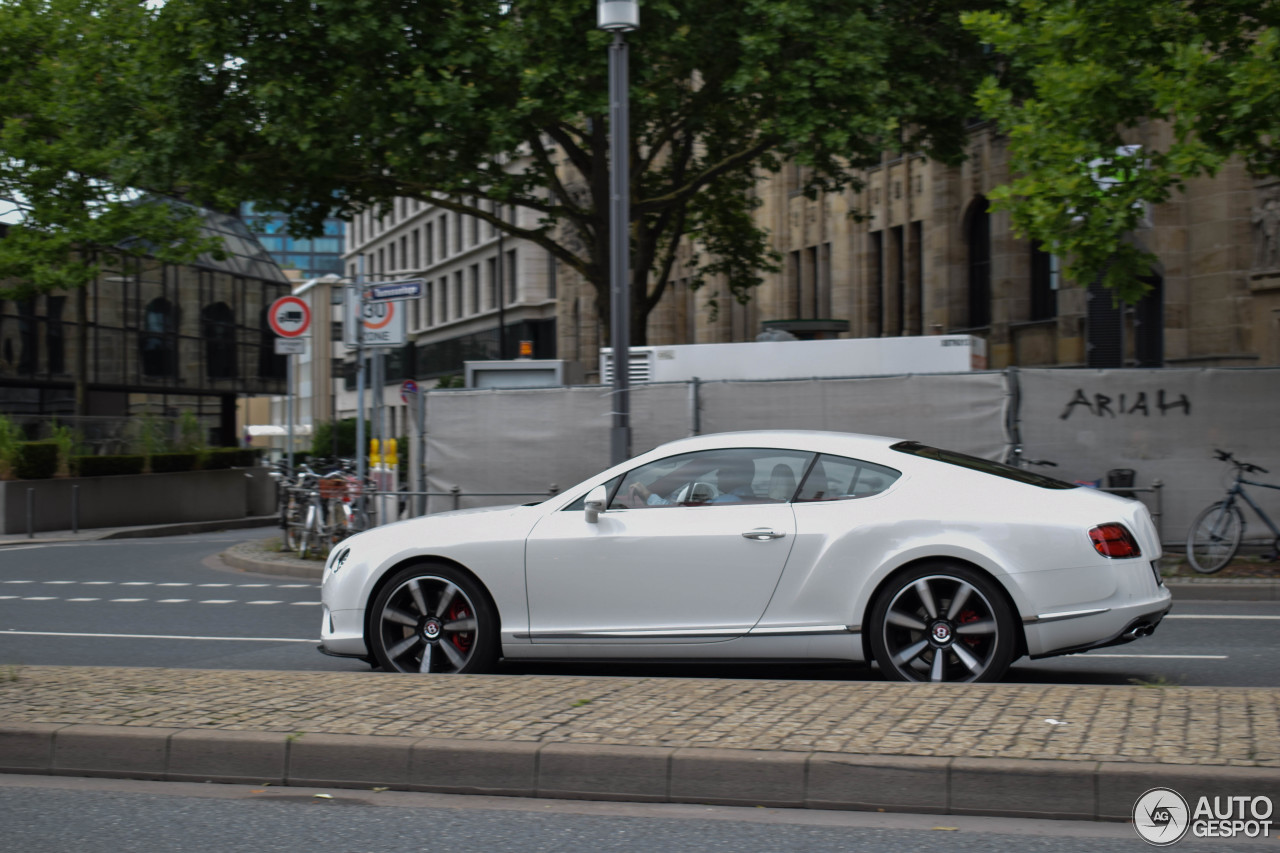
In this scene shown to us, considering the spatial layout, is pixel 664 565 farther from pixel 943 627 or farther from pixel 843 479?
pixel 943 627

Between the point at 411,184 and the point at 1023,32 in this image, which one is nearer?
the point at 1023,32

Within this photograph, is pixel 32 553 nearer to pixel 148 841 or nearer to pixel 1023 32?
pixel 1023 32

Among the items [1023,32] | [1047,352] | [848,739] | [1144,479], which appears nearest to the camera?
[848,739]

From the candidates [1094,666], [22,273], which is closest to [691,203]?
[22,273]

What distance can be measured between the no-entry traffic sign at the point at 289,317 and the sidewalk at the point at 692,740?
13.1 metres

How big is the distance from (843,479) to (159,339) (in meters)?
41.1

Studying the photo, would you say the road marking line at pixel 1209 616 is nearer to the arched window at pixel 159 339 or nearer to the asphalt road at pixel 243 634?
the asphalt road at pixel 243 634

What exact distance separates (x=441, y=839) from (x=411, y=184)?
1955 cm

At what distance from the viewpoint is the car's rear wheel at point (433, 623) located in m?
7.91

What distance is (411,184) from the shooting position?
23.5 m

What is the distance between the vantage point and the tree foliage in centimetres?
2922

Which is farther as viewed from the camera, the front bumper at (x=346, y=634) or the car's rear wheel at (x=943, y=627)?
the front bumper at (x=346, y=634)

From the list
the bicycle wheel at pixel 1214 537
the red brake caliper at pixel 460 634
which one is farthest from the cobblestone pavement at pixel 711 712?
the bicycle wheel at pixel 1214 537

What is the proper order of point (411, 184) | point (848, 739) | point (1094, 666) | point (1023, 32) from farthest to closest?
point (411, 184) → point (1023, 32) → point (1094, 666) → point (848, 739)
